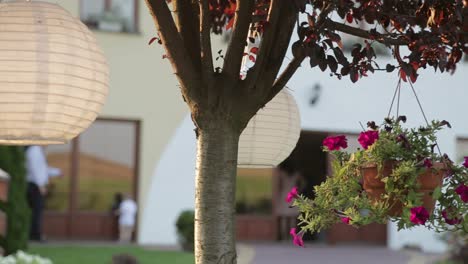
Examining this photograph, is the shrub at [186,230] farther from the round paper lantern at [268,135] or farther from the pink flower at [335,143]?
the pink flower at [335,143]

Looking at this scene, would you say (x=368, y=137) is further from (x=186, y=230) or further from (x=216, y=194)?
(x=186, y=230)

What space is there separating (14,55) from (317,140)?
13331 millimetres

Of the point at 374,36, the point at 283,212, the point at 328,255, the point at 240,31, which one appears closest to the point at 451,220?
the point at 374,36

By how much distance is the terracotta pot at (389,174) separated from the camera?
3.56 m

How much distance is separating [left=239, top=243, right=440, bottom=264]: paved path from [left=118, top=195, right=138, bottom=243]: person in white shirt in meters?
1.93

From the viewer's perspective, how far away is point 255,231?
1531 centimetres

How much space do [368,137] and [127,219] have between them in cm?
1029

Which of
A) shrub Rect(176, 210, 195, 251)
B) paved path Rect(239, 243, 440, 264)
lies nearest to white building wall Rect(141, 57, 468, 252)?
paved path Rect(239, 243, 440, 264)

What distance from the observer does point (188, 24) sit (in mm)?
3713

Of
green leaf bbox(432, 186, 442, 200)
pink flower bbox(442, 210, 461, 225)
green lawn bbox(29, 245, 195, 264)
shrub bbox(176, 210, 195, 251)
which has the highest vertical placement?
green leaf bbox(432, 186, 442, 200)

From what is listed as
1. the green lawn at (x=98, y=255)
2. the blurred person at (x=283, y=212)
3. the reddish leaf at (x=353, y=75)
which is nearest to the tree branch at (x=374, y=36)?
the reddish leaf at (x=353, y=75)

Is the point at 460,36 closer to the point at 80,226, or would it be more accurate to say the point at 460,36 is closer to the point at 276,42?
the point at 276,42

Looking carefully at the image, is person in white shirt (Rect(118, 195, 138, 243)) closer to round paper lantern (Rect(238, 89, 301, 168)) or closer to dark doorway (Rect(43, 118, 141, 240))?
dark doorway (Rect(43, 118, 141, 240))

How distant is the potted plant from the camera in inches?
138
